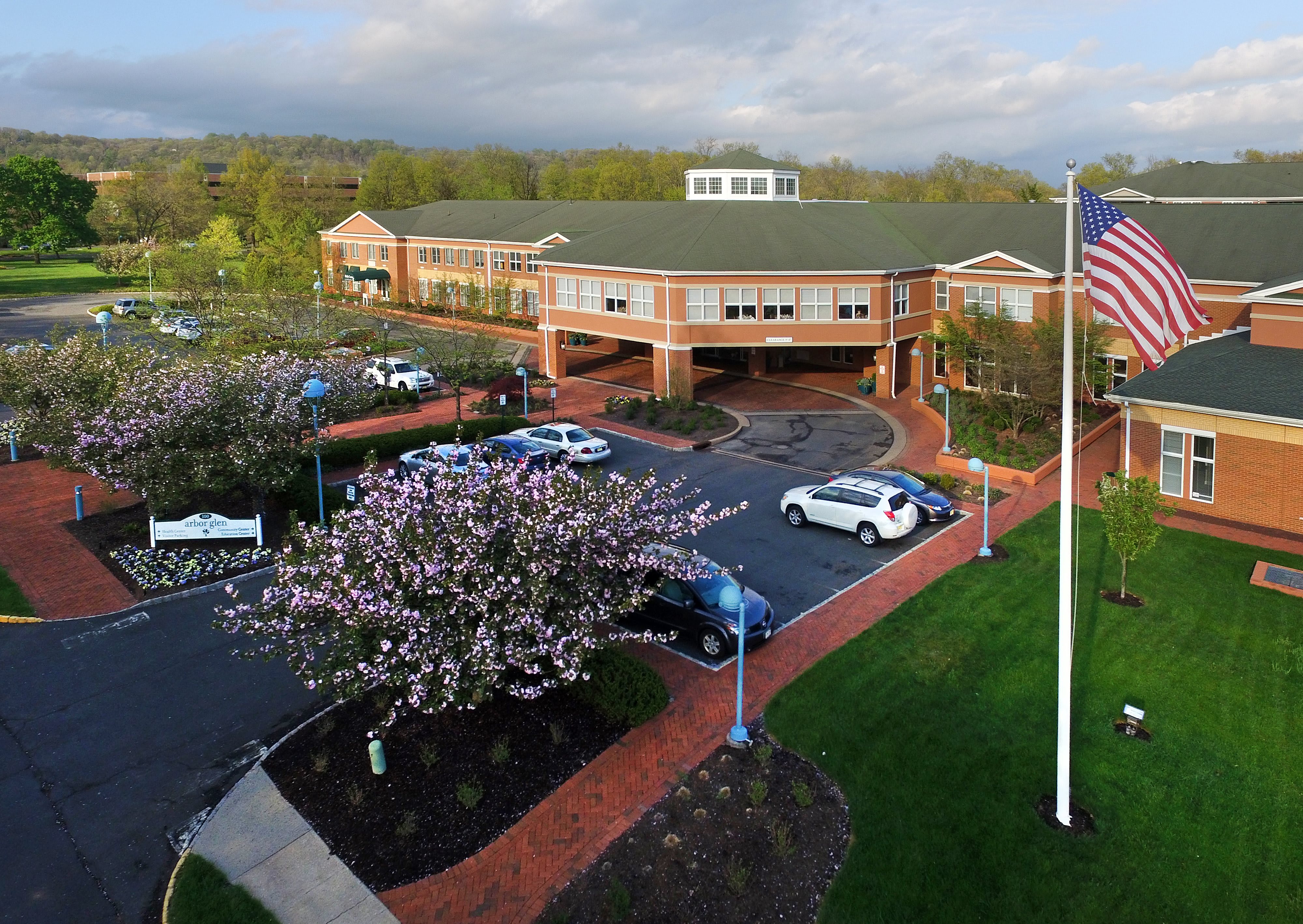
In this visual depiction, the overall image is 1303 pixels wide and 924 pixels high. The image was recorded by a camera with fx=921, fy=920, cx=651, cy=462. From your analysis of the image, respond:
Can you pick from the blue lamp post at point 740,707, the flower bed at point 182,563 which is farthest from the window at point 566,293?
the blue lamp post at point 740,707

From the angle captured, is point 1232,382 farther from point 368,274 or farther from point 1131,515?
point 368,274

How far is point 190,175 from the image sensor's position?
118000 millimetres

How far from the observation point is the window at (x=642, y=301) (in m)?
38.3

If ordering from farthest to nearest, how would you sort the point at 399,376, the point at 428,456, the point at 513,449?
the point at 399,376, the point at 513,449, the point at 428,456

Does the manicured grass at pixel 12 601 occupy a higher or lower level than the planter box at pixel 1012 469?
lower

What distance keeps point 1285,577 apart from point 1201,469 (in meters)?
5.11

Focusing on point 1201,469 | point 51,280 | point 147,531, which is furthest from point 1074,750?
point 51,280

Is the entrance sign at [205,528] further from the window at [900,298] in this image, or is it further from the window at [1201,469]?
the window at [900,298]

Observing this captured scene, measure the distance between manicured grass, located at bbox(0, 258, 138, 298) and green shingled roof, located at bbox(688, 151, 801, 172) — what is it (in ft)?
191

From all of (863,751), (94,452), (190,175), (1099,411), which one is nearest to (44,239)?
(190,175)

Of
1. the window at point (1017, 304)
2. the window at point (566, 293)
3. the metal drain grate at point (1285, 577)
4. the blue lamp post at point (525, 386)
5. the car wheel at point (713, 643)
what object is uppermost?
the window at point (566, 293)

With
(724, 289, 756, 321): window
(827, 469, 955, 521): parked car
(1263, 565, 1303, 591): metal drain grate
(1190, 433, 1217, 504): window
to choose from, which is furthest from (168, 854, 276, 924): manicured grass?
(724, 289, 756, 321): window

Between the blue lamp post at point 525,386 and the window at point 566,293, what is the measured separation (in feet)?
15.0

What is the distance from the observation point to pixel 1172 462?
953 inches
